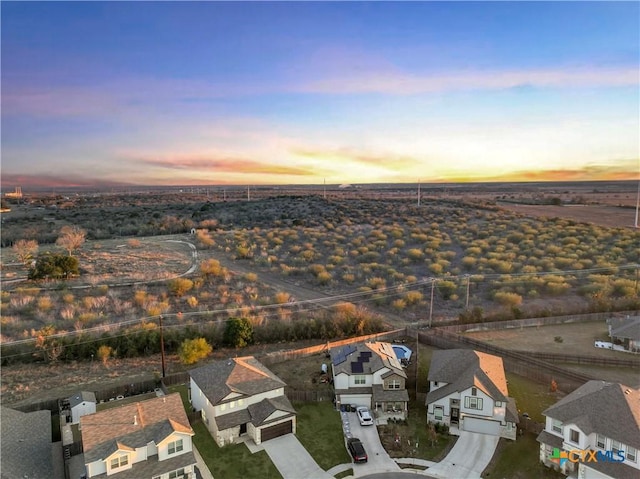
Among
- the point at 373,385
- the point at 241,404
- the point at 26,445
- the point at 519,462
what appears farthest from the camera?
the point at 373,385

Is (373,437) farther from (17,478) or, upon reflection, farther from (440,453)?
(17,478)

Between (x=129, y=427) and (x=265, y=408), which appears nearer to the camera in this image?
(x=129, y=427)

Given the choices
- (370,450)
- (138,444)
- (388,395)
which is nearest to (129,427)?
(138,444)

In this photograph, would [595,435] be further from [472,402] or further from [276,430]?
[276,430]

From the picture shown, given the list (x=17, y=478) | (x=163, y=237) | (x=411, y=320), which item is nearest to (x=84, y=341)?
(x=17, y=478)

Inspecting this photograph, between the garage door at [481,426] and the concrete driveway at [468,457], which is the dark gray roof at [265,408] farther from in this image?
the garage door at [481,426]

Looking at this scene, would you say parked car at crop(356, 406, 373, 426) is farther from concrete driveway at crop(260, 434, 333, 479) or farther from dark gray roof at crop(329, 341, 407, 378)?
concrete driveway at crop(260, 434, 333, 479)

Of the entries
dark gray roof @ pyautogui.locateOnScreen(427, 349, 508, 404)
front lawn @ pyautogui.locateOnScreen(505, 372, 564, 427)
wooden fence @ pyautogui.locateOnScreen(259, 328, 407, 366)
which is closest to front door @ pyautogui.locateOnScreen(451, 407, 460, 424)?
dark gray roof @ pyautogui.locateOnScreen(427, 349, 508, 404)
